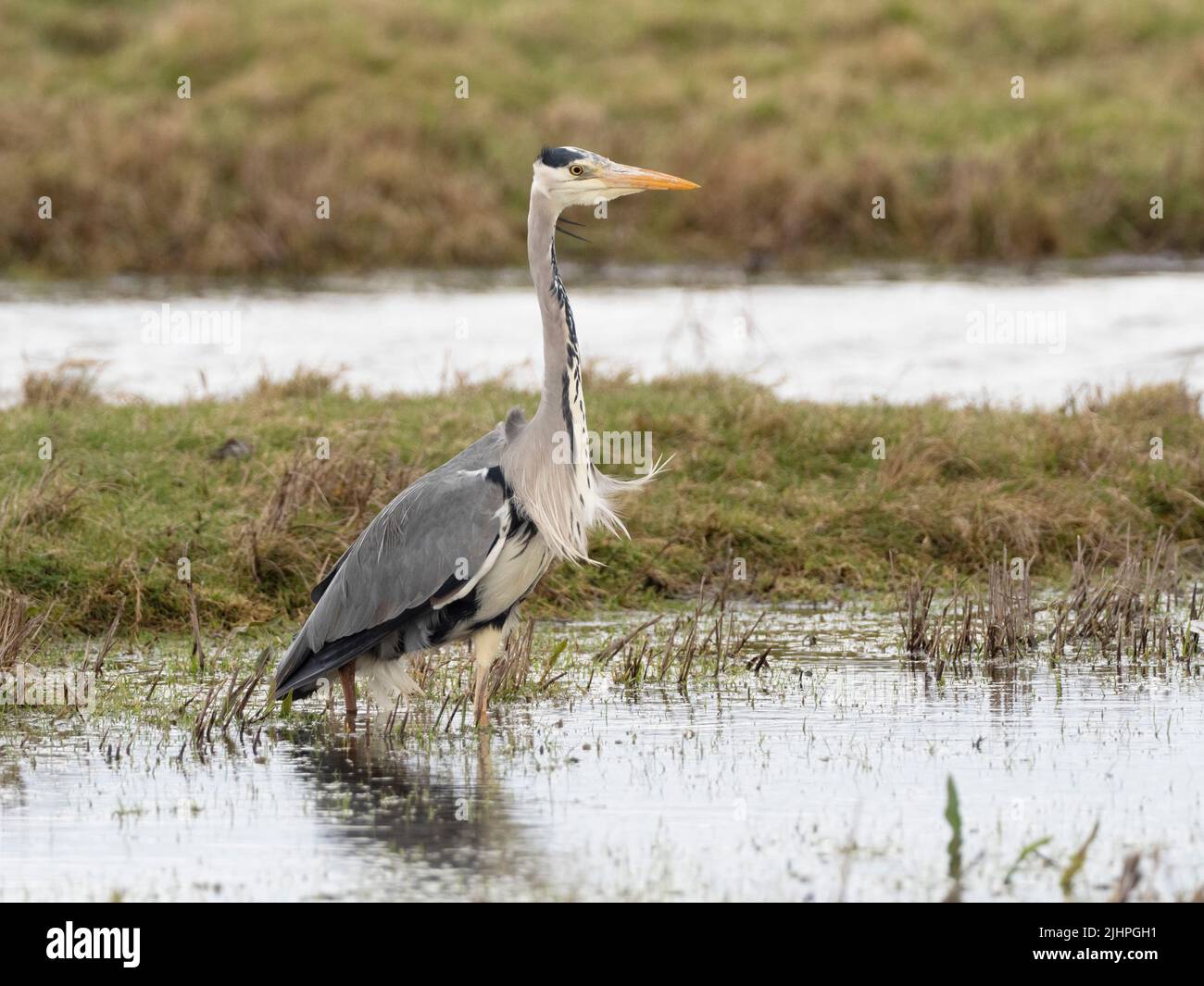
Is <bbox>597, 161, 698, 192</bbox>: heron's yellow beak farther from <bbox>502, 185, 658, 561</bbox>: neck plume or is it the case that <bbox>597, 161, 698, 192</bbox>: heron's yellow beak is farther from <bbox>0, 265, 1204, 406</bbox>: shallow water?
<bbox>0, 265, 1204, 406</bbox>: shallow water

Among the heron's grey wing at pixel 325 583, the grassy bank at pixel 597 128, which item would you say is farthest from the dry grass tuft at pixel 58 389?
the grassy bank at pixel 597 128

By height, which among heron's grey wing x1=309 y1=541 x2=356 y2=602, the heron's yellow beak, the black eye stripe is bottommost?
heron's grey wing x1=309 y1=541 x2=356 y2=602

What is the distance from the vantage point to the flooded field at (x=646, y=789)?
5.39 metres

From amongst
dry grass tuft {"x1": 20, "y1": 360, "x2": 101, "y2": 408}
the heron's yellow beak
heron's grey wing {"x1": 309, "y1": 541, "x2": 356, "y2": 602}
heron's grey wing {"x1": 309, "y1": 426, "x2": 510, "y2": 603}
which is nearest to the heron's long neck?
heron's grey wing {"x1": 309, "y1": 426, "x2": 510, "y2": 603}

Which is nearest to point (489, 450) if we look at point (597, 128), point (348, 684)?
point (348, 684)

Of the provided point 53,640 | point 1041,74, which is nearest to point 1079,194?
point 1041,74

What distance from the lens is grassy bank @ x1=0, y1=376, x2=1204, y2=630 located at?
29.0 feet

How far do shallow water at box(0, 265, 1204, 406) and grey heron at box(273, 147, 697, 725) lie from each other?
4556 mm

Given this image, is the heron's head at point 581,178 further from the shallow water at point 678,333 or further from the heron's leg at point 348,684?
the shallow water at point 678,333

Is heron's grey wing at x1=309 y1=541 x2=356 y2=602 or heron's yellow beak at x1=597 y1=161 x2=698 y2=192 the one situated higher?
heron's yellow beak at x1=597 y1=161 x2=698 y2=192

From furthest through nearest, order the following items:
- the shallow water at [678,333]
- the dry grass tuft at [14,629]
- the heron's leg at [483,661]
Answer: the shallow water at [678,333] → the dry grass tuft at [14,629] → the heron's leg at [483,661]

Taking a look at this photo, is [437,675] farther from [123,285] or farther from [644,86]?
[644,86]

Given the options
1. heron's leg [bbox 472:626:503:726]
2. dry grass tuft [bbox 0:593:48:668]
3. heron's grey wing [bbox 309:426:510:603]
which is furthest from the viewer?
dry grass tuft [bbox 0:593:48:668]
